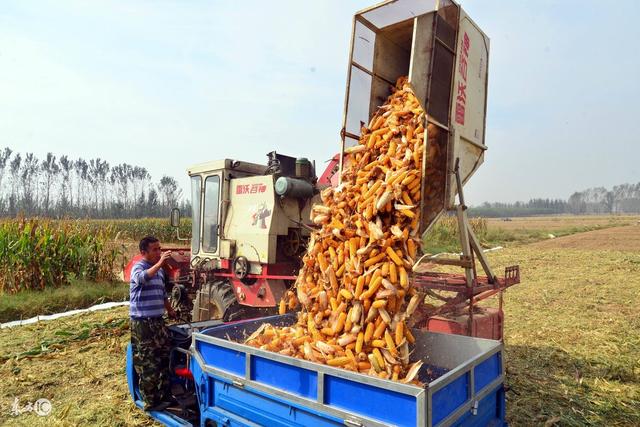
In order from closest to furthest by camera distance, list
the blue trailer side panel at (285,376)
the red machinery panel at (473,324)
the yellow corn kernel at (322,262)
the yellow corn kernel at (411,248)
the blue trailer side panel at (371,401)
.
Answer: the blue trailer side panel at (371,401) < the blue trailer side panel at (285,376) < the yellow corn kernel at (411,248) < the yellow corn kernel at (322,262) < the red machinery panel at (473,324)

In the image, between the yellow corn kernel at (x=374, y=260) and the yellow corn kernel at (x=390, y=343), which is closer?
the yellow corn kernel at (x=390, y=343)

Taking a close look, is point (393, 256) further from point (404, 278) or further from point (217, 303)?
point (217, 303)

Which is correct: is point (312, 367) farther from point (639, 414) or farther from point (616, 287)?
point (616, 287)

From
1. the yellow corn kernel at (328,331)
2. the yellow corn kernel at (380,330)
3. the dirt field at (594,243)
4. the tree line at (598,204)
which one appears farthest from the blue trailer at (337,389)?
the tree line at (598,204)

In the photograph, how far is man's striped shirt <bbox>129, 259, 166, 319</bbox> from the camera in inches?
170

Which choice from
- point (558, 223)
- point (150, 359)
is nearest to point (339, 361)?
point (150, 359)

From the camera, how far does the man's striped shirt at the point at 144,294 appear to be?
4.31m

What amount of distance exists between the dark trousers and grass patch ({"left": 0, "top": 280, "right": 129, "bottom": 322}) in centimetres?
627

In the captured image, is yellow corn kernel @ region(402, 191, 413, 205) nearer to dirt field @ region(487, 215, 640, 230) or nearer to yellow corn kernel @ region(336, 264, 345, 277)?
yellow corn kernel @ region(336, 264, 345, 277)

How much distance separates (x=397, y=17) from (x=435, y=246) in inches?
774

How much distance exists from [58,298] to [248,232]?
231 inches

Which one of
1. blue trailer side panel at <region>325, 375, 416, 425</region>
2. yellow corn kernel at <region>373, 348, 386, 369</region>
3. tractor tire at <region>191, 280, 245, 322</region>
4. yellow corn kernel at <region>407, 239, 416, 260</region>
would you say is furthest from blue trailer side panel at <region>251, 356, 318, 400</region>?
tractor tire at <region>191, 280, 245, 322</region>

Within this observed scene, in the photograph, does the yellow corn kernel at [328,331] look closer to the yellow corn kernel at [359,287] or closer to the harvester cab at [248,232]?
the yellow corn kernel at [359,287]

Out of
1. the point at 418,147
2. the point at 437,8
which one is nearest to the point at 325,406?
the point at 418,147
